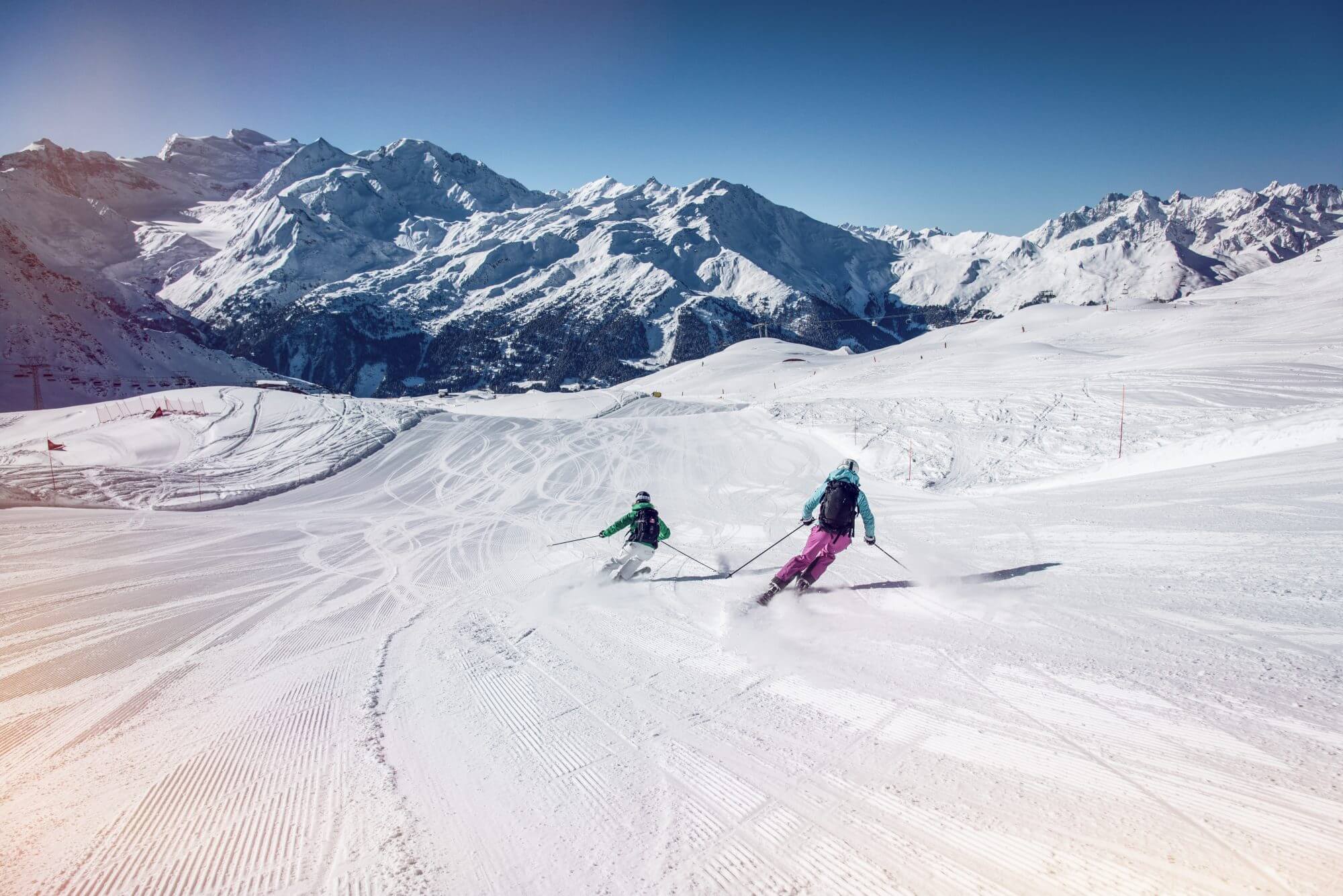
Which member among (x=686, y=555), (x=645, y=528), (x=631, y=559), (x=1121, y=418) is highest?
(x=1121, y=418)

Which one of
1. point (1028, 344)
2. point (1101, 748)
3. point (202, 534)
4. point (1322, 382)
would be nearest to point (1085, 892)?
point (1101, 748)

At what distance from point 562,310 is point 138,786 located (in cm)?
19138

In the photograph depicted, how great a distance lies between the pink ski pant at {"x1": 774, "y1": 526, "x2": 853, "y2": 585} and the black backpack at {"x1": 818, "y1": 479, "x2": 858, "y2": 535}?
10cm

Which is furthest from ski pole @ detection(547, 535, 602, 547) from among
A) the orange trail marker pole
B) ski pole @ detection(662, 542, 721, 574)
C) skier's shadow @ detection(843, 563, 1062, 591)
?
the orange trail marker pole

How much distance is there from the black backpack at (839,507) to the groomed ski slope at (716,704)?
90 cm

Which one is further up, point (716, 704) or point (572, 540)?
point (716, 704)

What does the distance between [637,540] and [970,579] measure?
16.2ft

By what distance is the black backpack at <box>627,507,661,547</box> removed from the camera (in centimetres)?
958

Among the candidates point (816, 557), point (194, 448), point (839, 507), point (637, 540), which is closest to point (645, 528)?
point (637, 540)

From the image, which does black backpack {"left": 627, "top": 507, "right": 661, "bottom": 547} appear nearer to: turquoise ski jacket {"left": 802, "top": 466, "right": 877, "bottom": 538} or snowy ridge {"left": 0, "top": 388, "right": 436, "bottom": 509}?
turquoise ski jacket {"left": 802, "top": 466, "right": 877, "bottom": 538}

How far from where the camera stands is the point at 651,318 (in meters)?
182

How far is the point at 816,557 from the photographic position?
25.6ft

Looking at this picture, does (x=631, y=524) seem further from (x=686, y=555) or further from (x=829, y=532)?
(x=829, y=532)

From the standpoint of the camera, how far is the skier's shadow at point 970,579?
7727mm
